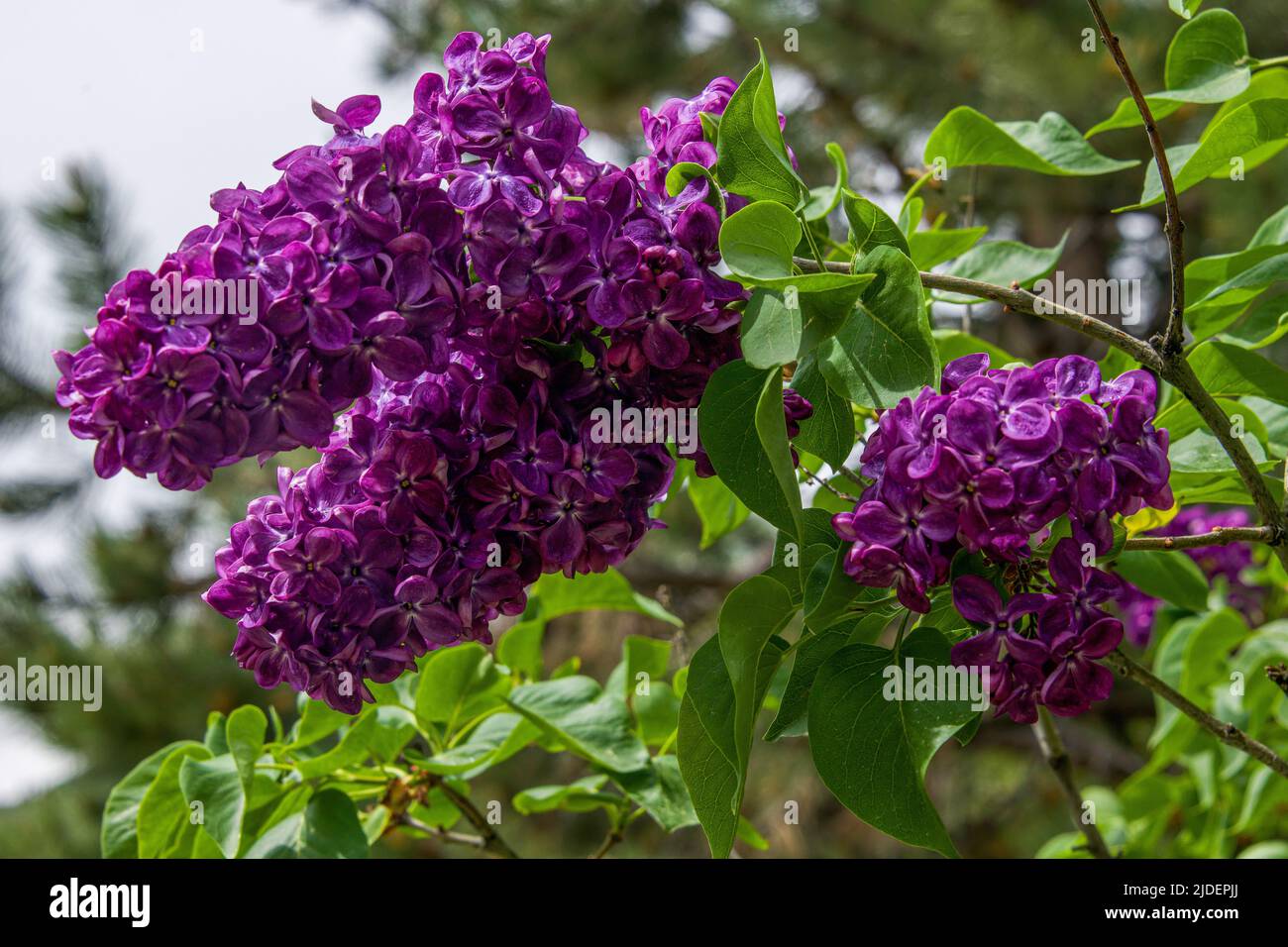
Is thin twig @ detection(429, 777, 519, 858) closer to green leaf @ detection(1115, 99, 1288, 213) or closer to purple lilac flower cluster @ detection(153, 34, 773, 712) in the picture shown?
purple lilac flower cluster @ detection(153, 34, 773, 712)

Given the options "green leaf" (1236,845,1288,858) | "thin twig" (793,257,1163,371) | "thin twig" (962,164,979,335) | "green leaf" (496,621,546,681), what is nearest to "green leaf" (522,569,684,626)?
"green leaf" (496,621,546,681)

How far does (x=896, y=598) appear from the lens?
62cm

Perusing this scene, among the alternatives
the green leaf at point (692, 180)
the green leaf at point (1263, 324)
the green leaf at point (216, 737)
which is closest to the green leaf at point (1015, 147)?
the green leaf at point (1263, 324)

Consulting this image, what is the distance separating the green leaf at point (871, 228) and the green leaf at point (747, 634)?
0.60ft

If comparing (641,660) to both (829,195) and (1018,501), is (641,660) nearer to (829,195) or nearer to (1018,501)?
(829,195)

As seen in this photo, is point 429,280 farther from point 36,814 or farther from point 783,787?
point 36,814

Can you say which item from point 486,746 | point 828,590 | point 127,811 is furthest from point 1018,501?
point 127,811

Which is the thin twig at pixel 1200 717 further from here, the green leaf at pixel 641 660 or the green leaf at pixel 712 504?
the green leaf at pixel 641 660

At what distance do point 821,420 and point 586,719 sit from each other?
370 millimetres

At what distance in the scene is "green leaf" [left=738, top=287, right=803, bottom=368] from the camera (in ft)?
1.77

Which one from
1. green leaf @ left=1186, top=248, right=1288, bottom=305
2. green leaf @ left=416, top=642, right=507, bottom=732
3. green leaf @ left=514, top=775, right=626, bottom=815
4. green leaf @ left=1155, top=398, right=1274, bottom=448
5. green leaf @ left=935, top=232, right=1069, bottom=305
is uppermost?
green leaf @ left=935, top=232, right=1069, bottom=305

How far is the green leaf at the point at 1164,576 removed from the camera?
0.93 m

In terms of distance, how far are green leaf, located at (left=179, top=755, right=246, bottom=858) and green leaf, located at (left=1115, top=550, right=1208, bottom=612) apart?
0.65 m

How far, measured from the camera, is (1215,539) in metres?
0.63
